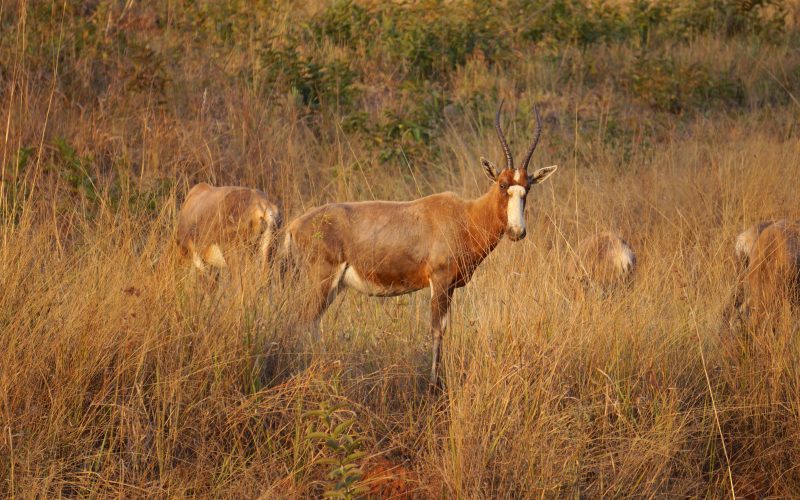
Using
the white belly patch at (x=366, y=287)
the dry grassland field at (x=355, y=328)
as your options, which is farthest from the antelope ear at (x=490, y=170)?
the white belly patch at (x=366, y=287)

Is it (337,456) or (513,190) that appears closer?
(337,456)

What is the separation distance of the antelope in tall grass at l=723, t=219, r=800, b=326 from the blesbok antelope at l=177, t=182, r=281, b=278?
136 inches

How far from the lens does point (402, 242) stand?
745cm

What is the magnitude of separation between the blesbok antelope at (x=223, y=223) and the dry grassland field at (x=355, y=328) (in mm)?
242

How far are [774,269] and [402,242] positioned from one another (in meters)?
2.61

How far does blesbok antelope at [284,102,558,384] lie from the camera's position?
736 centimetres

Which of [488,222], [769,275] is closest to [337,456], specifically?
[488,222]

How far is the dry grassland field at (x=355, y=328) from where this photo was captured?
192 inches

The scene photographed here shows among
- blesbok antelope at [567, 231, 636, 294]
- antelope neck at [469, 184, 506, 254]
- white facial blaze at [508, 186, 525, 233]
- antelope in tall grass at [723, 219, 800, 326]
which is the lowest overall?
blesbok antelope at [567, 231, 636, 294]

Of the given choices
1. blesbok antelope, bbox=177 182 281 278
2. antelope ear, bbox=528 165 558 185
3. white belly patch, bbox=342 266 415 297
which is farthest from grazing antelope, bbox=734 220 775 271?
blesbok antelope, bbox=177 182 281 278

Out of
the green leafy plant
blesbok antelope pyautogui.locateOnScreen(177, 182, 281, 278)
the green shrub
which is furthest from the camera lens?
the green shrub

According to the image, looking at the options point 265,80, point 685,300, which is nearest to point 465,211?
point 685,300

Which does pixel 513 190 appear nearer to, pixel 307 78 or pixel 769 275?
pixel 769 275

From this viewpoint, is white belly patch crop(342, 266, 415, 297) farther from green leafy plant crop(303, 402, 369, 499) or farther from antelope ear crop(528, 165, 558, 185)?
green leafy plant crop(303, 402, 369, 499)
